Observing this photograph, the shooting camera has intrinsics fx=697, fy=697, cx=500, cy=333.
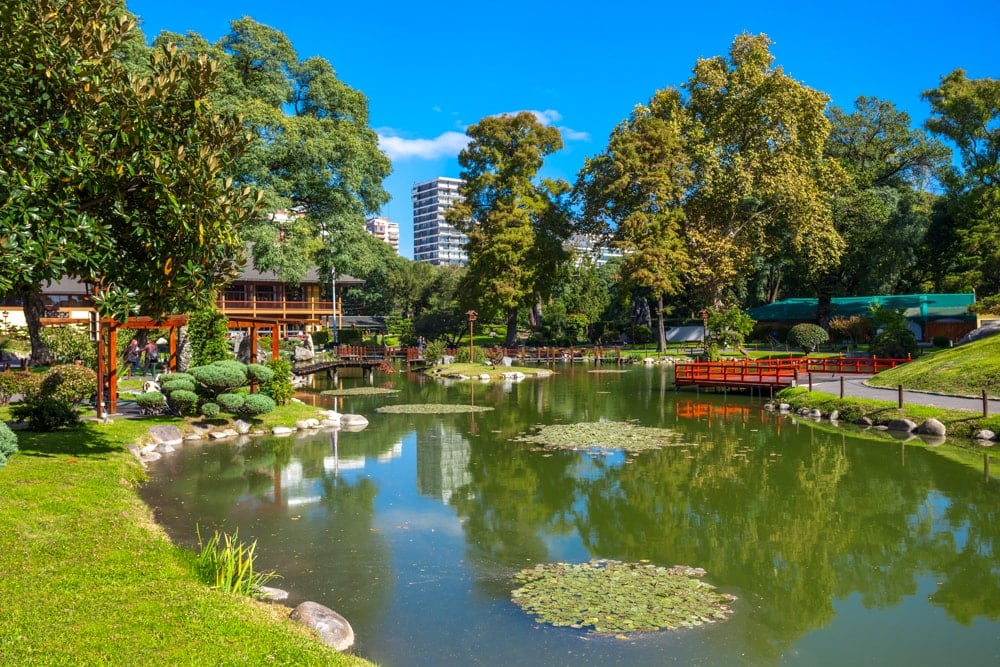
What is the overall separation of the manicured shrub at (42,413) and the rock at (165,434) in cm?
211

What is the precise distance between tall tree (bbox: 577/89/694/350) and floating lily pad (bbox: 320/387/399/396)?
855 inches

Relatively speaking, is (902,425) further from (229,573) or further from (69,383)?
(69,383)

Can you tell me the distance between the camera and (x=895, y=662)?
22.7ft

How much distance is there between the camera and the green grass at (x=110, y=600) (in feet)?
18.6

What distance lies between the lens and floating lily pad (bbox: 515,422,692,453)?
18628 millimetres

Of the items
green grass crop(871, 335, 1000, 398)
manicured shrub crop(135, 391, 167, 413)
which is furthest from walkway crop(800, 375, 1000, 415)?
manicured shrub crop(135, 391, 167, 413)

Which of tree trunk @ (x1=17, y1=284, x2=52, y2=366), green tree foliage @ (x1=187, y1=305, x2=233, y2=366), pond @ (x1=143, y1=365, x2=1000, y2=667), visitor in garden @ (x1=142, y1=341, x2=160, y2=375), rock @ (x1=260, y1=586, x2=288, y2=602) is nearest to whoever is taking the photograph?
pond @ (x1=143, y1=365, x2=1000, y2=667)

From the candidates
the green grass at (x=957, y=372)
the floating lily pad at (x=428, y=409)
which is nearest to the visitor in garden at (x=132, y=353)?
the floating lily pad at (x=428, y=409)

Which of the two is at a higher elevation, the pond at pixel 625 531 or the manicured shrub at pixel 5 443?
the manicured shrub at pixel 5 443

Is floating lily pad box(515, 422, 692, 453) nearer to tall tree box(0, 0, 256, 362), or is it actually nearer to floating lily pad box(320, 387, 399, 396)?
tall tree box(0, 0, 256, 362)

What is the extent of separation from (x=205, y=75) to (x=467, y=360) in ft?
114

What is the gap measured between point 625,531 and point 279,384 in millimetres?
15004

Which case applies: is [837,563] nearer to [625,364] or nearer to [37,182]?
[37,182]

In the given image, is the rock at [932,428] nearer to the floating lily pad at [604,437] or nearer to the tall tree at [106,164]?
the floating lily pad at [604,437]
